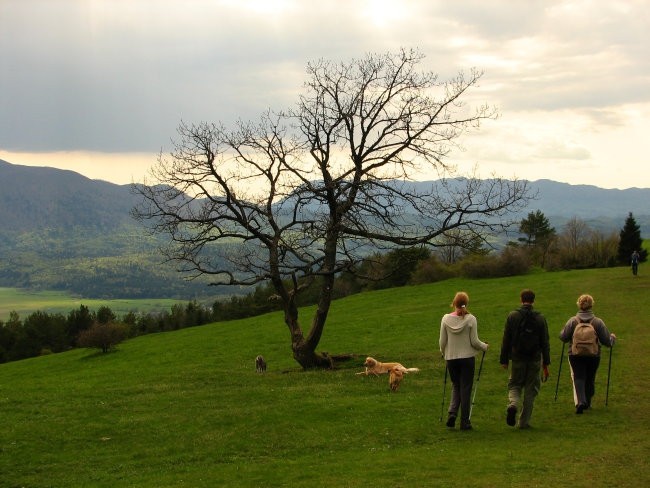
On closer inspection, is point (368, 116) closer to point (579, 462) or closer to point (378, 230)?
point (378, 230)

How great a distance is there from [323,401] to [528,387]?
672 centimetres

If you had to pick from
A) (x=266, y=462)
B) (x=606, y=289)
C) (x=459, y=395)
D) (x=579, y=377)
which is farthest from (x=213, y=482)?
(x=606, y=289)

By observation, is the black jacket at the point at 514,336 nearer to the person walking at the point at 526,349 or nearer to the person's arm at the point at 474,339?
the person walking at the point at 526,349

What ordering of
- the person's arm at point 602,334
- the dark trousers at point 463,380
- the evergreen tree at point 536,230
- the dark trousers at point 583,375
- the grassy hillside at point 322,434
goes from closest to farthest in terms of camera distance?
1. the grassy hillside at point 322,434
2. the dark trousers at point 463,380
3. the person's arm at point 602,334
4. the dark trousers at point 583,375
5. the evergreen tree at point 536,230

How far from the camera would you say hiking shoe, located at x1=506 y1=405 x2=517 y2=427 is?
1409cm

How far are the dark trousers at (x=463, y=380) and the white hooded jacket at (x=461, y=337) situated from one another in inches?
5.6

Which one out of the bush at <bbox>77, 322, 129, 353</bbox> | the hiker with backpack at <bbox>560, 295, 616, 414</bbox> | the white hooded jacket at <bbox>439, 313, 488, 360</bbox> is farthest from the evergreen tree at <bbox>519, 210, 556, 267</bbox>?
the white hooded jacket at <bbox>439, 313, 488, 360</bbox>

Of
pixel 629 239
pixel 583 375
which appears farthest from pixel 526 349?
pixel 629 239

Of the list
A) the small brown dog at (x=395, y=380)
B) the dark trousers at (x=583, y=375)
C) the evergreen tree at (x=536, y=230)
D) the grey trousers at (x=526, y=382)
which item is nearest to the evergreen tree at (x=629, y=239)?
the evergreen tree at (x=536, y=230)

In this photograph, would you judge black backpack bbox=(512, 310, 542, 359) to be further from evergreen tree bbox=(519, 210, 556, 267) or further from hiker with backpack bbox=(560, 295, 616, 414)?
evergreen tree bbox=(519, 210, 556, 267)

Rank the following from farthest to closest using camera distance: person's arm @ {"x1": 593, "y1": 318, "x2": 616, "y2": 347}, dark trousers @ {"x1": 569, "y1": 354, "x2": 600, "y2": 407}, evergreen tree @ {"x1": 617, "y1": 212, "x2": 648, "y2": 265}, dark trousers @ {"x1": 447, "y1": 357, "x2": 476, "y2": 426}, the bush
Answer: evergreen tree @ {"x1": 617, "y1": 212, "x2": 648, "y2": 265}
the bush
dark trousers @ {"x1": 569, "y1": 354, "x2": 600, "y2": 407}
person's arm @ {"x1": 593, "y1": 318, "x2": 616, "y2": 347}
dark trousers @ {"x1": 447, "y1": 357, "x2": 476, "y2": 426}

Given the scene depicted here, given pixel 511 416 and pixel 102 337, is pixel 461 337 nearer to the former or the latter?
pixel 511 416

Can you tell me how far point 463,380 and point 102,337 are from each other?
52.9m

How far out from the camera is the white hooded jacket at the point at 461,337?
13.7m
